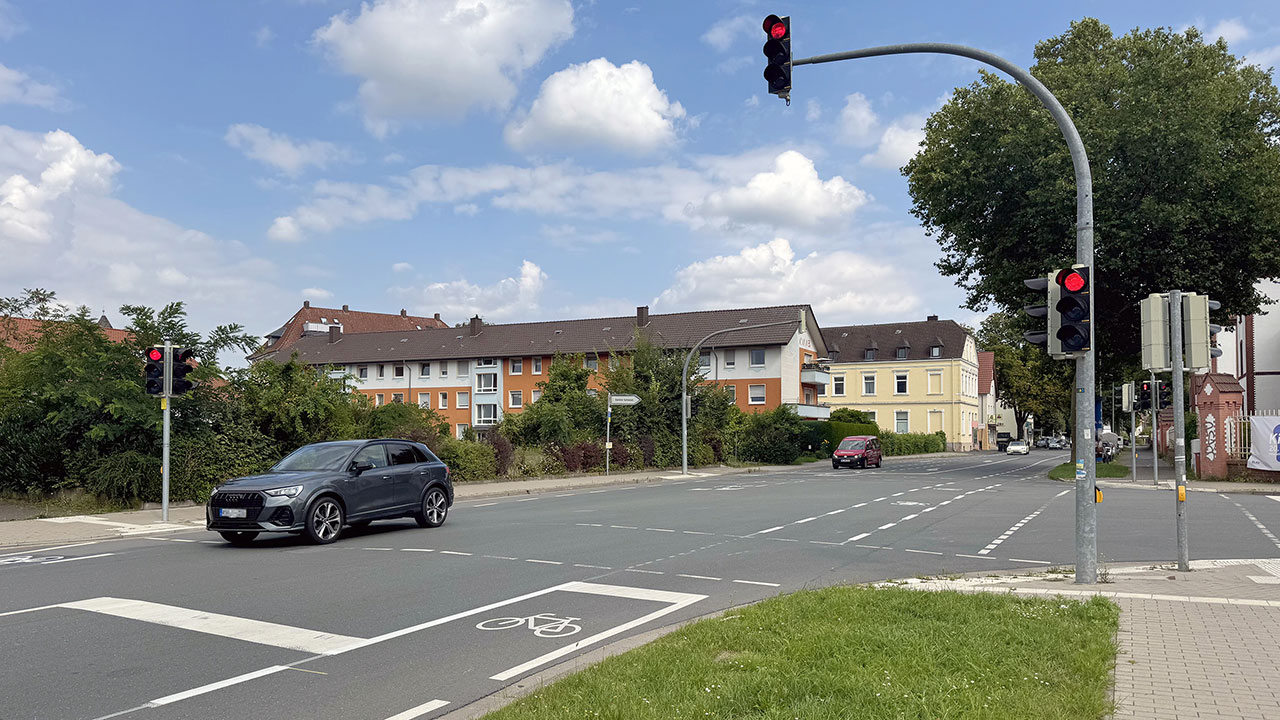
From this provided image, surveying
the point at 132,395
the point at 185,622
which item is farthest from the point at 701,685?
the point at 132,395

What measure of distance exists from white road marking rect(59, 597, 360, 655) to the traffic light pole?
7.24 m

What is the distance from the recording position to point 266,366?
72.5 ft

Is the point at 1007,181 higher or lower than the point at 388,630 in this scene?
higher

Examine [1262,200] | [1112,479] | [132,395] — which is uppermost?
[1262,200]

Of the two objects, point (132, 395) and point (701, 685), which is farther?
point (132, 395)

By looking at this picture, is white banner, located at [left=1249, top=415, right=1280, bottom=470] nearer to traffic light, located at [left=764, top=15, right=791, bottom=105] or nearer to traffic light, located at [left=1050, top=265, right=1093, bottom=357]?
traffic light, located at [left=1050, top=265, right=1093, bottom=357]

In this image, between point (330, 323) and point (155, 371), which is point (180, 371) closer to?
point (155, 371)

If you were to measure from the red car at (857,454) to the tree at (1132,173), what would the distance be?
502 inches

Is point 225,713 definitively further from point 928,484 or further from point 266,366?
point 928,484

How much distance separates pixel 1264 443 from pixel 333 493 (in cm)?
2984

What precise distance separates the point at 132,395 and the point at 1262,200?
3404 centimetres

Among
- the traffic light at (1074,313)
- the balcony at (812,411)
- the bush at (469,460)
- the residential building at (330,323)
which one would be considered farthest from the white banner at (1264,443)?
the residential building at (330,323)

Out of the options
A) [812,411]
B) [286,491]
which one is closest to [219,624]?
[286,491]

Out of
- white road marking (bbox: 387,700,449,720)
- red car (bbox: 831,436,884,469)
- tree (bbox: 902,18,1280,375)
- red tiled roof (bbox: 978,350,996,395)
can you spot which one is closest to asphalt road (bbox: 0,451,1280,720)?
white road marking (bbox: 387,700,449,720)
